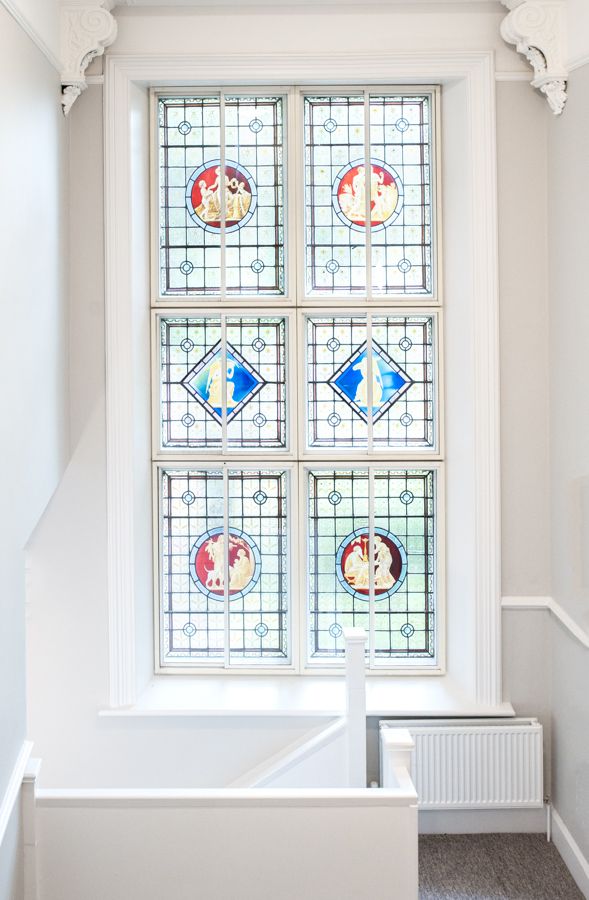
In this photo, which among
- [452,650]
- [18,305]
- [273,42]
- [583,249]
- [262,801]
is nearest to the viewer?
[262,801]

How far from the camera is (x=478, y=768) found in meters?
4.05

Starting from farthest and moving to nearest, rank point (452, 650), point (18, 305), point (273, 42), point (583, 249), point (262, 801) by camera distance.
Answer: point (452, 650), point (273, 42), point (583, 249), point (18, 305), point (262, 801)

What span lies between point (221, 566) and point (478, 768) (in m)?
1.49

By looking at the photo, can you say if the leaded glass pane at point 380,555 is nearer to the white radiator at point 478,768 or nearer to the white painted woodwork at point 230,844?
the white radiator at point 478,768

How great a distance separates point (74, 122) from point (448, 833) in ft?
11.6

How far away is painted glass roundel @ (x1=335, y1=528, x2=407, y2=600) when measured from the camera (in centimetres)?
448

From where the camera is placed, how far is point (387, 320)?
4453mm

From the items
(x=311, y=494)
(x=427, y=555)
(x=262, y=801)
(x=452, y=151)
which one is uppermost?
(x=452, y=151)

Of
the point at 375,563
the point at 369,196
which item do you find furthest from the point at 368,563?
the point at 369,196

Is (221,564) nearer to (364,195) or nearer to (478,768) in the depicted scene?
(478,768)

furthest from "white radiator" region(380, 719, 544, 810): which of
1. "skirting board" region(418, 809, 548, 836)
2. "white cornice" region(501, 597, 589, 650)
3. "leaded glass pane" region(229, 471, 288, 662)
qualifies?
"leaded glass pane" region(229, 471, 288, 662)

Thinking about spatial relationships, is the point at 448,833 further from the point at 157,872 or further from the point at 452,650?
the point at 157,872

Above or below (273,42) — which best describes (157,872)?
below

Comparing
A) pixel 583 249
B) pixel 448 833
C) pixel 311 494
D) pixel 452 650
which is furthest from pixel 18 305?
pixel 448 833
